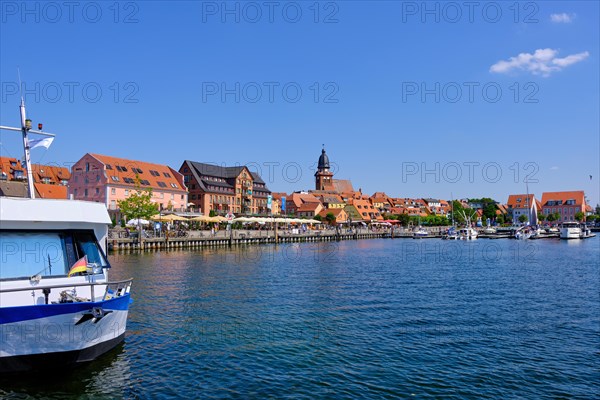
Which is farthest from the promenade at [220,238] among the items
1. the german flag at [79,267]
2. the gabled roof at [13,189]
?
the german flag at [79,267]

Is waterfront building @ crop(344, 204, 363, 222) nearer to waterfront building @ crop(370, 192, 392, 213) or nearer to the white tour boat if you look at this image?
waterfront building @ crop(370, 192, 392, 213)

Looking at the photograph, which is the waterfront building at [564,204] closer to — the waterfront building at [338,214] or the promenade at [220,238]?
the waterfront building at [338,214]

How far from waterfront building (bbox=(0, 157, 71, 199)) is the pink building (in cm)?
537

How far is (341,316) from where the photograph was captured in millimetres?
22125

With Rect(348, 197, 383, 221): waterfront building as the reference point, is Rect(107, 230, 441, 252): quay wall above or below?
below

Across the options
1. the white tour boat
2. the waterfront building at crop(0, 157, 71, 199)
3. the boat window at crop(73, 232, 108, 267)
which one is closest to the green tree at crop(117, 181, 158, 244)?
the waterfront building at crop(0, 157, 71, 199)

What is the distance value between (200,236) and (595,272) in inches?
2043

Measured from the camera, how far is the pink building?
84000 millimetres

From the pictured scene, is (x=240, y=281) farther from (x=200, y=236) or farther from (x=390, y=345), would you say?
(x=200, y=236)

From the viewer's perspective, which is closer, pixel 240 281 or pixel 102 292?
pixel 102 292

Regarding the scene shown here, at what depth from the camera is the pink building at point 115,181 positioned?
84.0 meters

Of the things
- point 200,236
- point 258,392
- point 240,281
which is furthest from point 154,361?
point 200,236

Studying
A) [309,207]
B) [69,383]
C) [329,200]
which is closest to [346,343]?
[69,383]

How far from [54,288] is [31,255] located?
55.3 inches
